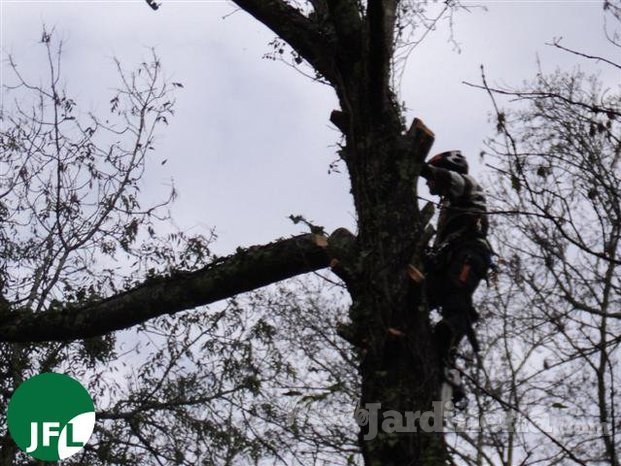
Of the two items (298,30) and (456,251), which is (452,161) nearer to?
(456,251)

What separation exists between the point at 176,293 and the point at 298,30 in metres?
1.46

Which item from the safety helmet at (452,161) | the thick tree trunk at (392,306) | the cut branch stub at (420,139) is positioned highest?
the safety helmet at (452,161)

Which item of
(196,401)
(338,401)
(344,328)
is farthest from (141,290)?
(338,401)

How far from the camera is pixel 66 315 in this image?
5.10m

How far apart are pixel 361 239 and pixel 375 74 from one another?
2.51 feet

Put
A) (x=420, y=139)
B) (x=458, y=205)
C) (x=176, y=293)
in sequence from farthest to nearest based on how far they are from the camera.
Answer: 1. (x=458, y=205)
2. (x=176, y=293)
3. (x=420, y=139)

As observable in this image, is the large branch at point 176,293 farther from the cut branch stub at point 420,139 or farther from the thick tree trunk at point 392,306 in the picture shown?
the cut branch stub at point 420,139

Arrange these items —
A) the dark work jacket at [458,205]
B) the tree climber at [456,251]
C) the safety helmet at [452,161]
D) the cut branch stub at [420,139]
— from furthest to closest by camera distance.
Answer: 1. the safety helmet at [452,161]
2. the dark work jacket at [458,205]
3. the tree climber at [456,251]
4. the cut branch stub at [420,139]

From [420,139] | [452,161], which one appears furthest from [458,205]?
[420,139]

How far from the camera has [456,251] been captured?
4.92 m

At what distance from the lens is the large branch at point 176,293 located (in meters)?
4.48

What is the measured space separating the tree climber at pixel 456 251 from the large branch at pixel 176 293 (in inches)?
29.2

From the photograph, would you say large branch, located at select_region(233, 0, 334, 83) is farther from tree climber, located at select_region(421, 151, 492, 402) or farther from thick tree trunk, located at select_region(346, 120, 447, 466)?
tree climber, located at select_region(421, 151, 492, 402)

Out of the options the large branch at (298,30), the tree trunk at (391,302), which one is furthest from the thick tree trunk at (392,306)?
the large branch at (298,30)
